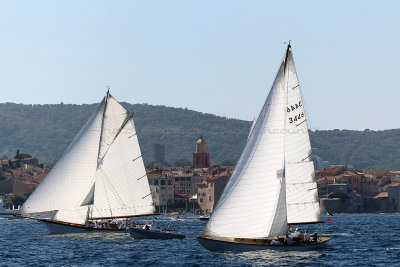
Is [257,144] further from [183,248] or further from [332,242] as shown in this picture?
[332,242]

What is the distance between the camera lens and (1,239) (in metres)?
86.6

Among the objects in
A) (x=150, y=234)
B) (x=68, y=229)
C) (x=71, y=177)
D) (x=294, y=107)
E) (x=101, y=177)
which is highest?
(x=294, y=107)

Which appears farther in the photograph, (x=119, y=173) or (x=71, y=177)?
(x=119, y=173)

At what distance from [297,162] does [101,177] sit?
27684mm

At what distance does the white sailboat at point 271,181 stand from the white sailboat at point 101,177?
2456cm

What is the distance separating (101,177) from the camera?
79125mm

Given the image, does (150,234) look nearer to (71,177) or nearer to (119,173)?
(119,173)

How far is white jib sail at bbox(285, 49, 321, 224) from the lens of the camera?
182 feet

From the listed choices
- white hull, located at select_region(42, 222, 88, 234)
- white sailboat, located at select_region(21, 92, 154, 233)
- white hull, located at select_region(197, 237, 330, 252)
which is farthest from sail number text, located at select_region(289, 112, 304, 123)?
white hull, located at select_region(42, 222, 88, 234)

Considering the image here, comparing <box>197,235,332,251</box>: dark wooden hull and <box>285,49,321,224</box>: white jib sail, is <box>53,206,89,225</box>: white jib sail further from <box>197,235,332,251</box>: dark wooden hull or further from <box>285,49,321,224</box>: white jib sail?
<box>285,49,321,224</box>: white jib sail

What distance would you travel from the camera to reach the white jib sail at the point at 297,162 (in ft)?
182

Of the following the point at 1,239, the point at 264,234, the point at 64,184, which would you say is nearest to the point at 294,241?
the point at 264,234

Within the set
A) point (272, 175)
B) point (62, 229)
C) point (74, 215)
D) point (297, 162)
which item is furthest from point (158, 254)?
point (62, 229)

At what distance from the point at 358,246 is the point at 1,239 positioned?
35279 mm
